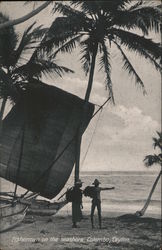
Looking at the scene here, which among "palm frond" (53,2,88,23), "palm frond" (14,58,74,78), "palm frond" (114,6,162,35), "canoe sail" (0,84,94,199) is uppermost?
"palm frond" (53,2,88,23)

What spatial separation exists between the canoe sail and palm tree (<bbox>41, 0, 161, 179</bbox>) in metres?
0.94

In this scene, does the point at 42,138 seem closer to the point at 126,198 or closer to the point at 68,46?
the point at 68,46

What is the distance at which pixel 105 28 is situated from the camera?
12023 mm

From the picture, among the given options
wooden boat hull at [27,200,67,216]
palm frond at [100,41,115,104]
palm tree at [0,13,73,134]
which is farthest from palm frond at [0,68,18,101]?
wooden boat hull at [27,200,67,216]

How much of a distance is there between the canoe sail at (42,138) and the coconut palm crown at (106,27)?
1493 mm

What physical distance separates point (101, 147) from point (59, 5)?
42.4 metres

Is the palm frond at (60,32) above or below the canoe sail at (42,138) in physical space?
above

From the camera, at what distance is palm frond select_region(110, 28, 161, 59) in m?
11.8

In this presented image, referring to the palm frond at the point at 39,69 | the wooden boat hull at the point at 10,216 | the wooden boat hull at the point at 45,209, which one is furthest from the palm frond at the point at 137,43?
the wooden boat hull at the point at 10,216

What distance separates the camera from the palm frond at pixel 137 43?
38.7ft

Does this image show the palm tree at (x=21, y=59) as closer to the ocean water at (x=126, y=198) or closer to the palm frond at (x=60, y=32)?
the palm frond at (x=60, y=32)

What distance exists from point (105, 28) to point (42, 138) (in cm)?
400

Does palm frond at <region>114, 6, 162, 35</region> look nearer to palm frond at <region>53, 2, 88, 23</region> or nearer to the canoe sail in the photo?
palm frond at <region>53, 2, 88, 23</region>

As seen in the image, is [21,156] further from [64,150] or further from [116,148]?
[116,148]
